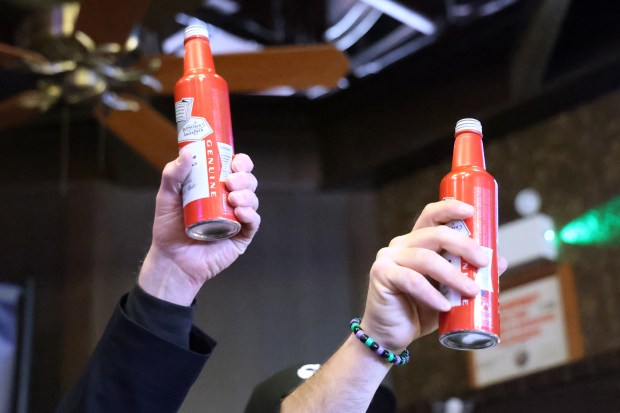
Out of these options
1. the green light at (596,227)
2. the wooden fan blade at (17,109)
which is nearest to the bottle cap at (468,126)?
the wooden fan blade at (17,109)

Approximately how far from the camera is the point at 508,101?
178 inches

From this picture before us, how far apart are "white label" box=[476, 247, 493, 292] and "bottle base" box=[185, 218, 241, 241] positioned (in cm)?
32

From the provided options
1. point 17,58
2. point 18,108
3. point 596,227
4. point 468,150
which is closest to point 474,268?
point 468,150

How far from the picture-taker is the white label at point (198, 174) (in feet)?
4.19

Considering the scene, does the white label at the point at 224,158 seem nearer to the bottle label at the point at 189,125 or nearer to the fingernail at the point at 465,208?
the bottle label at the point at 189,125

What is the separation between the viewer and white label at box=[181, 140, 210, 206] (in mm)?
1276

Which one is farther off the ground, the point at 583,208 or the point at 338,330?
the point at 583,208

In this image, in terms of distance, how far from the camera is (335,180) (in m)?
5.16

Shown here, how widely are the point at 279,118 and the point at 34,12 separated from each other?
1.46 m

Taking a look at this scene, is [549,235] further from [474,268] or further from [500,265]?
[474,268]

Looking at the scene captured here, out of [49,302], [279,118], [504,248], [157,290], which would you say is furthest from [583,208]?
[157,290]

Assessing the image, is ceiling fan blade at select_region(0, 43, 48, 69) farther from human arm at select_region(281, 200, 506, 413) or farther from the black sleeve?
human arm at select_region(281, 200, 506, 413)

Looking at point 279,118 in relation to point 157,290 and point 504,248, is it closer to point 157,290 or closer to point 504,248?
point 504,248

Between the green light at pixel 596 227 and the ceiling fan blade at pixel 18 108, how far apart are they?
223 cm
